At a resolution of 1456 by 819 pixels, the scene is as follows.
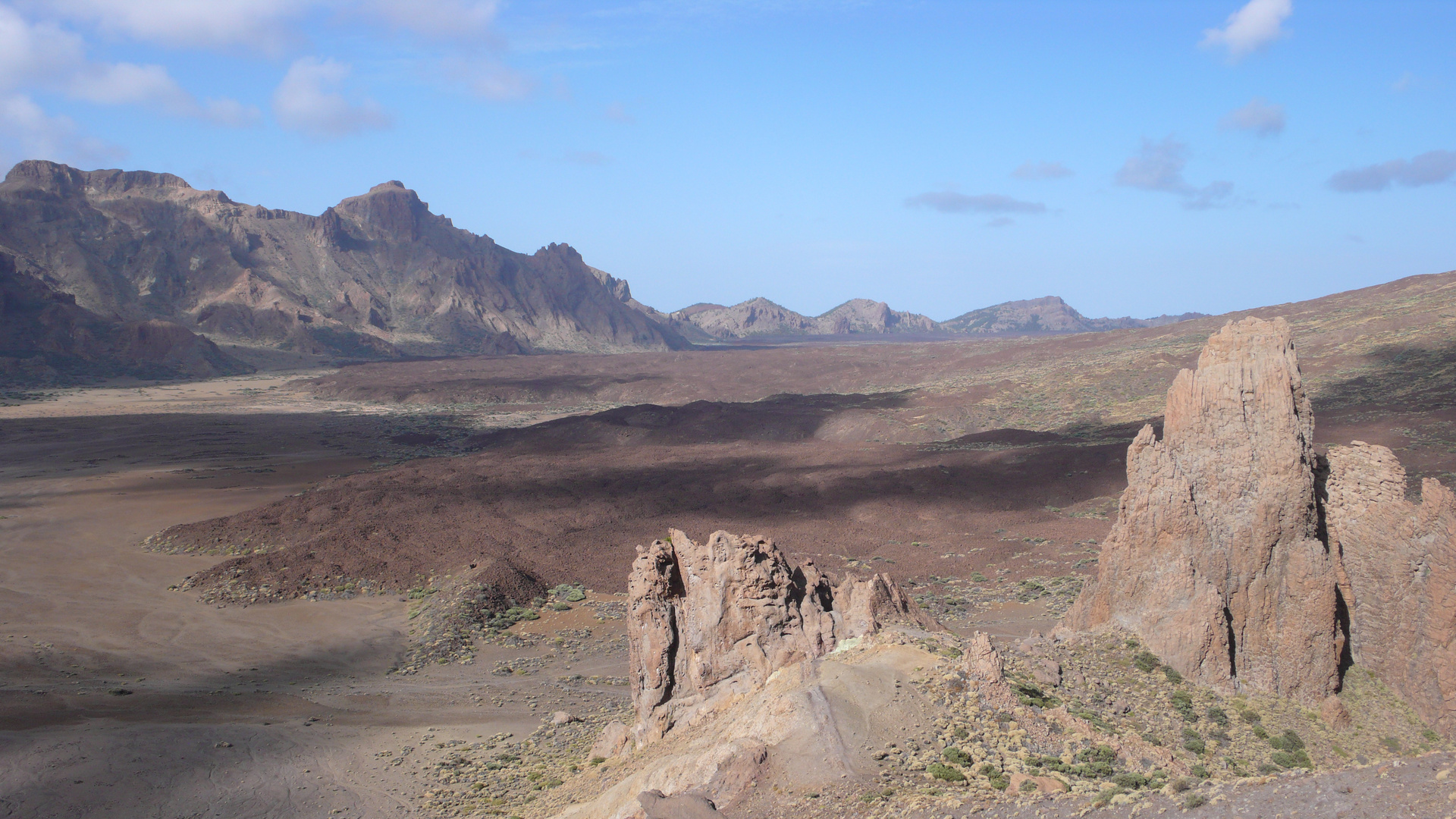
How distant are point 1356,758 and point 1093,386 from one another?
62058 mm

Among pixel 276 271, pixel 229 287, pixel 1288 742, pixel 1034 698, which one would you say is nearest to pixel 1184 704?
pixel 1288 742

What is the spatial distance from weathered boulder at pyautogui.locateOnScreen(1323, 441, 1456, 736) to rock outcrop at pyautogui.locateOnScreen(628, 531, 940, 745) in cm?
667

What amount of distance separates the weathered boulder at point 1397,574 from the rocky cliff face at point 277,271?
149m

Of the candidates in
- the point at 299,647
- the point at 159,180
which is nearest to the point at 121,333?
the point at 159,180

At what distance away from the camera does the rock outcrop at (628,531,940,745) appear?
46.8 ft

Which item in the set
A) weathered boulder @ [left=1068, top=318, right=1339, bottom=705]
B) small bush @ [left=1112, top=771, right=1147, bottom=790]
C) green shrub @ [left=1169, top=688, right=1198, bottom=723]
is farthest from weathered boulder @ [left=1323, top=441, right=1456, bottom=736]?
small bush @ [left=1112, top=771, right=1147, bottom=790]

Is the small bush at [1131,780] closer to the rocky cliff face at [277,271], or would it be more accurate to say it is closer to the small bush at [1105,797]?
the small bush at [1105,797]

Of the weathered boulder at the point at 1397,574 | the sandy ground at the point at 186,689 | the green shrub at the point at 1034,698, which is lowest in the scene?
the sandy ground at the point at 186,689

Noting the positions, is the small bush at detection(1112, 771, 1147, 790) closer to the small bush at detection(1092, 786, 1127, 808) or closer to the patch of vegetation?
the small bush at detection(1092, 786, 1127, 808)

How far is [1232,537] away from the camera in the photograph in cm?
1395

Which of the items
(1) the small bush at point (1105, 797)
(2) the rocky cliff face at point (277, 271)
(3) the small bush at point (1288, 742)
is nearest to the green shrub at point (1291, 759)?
(3) the small bush at point (1288, 742)

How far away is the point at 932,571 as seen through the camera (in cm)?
3089

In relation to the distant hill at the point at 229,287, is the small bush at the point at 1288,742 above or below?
below

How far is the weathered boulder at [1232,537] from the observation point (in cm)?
1324
